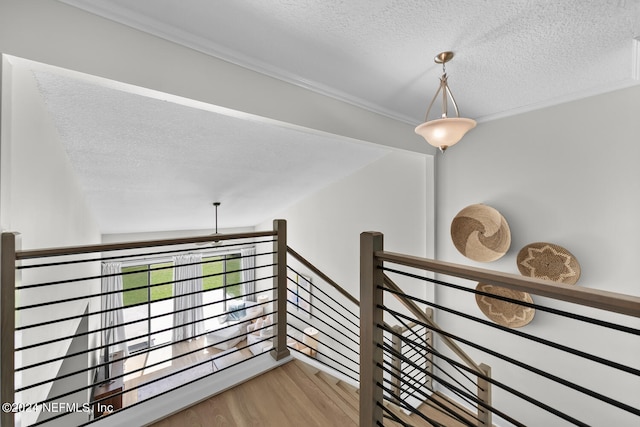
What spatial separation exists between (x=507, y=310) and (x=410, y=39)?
239 centimetres

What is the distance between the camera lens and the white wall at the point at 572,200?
79.7 inches

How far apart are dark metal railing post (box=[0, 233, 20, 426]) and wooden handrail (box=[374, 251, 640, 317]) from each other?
1684 mm

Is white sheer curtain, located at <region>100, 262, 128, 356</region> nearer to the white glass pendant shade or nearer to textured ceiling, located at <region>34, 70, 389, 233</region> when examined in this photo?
textured ceiling, located at <region>34, 70, 389, 233</region>

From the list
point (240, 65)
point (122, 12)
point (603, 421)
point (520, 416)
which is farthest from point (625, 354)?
point (122, 12)

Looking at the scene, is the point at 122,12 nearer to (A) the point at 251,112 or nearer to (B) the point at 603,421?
(A) the point at 251,112

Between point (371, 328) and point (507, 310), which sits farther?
point (507, 310)

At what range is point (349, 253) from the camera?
4168 millimetres

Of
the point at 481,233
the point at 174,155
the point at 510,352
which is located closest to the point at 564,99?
the point at 481,233

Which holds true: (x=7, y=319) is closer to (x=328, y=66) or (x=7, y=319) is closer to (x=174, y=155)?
(x=174, y=155)

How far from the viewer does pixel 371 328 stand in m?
1.15

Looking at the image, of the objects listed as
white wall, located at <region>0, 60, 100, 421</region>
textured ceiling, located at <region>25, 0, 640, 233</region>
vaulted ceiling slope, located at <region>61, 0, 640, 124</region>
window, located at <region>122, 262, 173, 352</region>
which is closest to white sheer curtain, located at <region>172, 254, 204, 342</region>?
window, located at <region>122, 262, 173, 352</region>

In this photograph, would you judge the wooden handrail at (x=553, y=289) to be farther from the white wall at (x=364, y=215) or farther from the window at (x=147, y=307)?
the window at (x=147, y=307)

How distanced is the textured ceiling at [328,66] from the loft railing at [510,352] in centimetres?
118

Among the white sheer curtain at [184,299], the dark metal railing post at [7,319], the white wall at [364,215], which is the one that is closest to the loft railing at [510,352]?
the white wall at [364,215]
